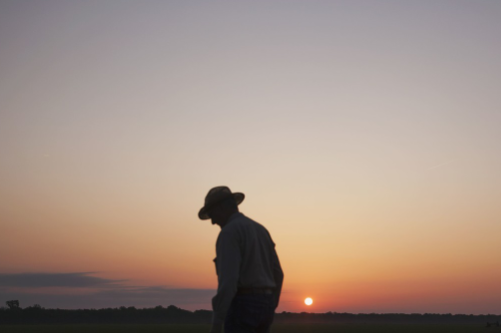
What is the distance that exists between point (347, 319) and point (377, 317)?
2167 centimetres

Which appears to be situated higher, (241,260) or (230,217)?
(230,217)

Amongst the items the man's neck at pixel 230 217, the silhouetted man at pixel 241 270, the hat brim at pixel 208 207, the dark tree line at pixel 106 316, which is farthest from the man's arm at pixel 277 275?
the dark tree line at pixel 106 316

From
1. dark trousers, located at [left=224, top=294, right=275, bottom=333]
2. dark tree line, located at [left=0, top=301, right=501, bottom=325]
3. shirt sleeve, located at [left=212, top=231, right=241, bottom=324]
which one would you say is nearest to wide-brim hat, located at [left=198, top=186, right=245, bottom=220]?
shirt sleeve, located at [left=212, top=231, right=241, bottom=324]

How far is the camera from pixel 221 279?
18.9 ft

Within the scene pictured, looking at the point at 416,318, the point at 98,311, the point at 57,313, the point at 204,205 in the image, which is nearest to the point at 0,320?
the point at 57,313

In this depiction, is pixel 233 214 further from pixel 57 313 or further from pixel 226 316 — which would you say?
pixel 57 313

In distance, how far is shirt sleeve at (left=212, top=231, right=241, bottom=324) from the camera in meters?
5.62

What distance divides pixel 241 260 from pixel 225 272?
26 centimetres

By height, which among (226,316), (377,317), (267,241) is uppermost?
(377,317)

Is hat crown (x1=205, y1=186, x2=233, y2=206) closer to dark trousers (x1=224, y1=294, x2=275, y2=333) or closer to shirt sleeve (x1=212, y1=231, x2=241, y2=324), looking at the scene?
shirt sleeve (x1=212, y1=231, x2=241, y2=324)

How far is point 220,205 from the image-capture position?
6.24 meters

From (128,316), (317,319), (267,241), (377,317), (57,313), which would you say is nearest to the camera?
(267,241)

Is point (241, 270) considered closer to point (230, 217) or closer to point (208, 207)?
point (230, 217)

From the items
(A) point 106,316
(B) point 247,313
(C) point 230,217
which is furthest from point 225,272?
(A) point 106,316
